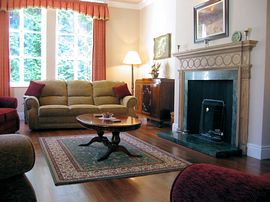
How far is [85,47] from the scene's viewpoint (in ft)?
23.6

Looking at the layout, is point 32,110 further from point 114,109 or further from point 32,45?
point 32,45

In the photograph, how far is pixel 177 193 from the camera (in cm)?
118

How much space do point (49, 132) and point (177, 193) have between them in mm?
4239

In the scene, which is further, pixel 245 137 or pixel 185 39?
pixel 185 39

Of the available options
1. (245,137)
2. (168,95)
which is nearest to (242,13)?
(245,137)

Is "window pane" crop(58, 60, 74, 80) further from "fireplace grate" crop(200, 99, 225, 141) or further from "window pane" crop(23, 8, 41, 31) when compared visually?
"fireplace grate" crop(200, 99, 225, 141)

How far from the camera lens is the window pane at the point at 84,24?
7.09 m

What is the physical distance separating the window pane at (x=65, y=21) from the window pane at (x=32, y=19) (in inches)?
19.3

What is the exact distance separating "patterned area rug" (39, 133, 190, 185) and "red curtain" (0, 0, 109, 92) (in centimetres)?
280

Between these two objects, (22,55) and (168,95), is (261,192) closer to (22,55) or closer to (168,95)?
(168,95)

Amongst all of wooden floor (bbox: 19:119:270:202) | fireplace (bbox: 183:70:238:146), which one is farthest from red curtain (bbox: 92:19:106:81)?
wooden floor (bbox: 19:119:270:202)

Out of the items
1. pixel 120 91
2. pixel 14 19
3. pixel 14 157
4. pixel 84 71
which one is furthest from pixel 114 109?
pixel 14 157

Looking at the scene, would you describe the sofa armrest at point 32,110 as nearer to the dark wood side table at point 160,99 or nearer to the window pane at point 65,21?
the dark wood side table at point 160,99

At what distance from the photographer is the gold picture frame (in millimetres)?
6090
